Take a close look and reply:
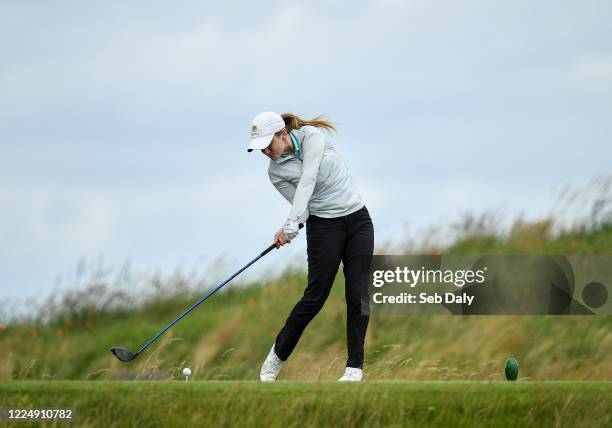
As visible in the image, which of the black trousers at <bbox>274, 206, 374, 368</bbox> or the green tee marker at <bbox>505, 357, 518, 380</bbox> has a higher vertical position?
the black trousers at <bbox>274, 206, 374, 368</bbox>

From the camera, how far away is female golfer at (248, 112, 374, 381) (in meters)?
7.80

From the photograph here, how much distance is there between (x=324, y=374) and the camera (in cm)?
1074

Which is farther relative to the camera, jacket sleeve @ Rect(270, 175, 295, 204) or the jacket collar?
jacket sleeve @ Rect(270, 175, 295, 204)

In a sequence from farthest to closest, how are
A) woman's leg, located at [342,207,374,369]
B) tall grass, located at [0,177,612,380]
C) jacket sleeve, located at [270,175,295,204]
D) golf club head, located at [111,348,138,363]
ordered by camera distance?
tall grass, located at [0,177,612,380] → golf club head, located at [111,348,138,363] → jacket sleeve, located at [270,175,295,204] → woman's leg, located at [342,207,374,369]

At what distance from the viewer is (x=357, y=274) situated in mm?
7949

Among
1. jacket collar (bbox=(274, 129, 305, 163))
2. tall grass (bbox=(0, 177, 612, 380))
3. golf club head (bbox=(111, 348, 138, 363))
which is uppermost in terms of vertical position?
jacket collar (bbox=(274, 129, 305, 163))

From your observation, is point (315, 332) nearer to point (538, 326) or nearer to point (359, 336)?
point (538, 326)

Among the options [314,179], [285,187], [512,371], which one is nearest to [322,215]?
[314,179]

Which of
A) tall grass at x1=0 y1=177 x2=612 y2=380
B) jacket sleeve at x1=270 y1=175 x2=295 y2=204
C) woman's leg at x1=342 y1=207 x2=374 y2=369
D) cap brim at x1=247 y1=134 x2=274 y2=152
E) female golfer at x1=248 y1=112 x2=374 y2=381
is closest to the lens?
cap brim at x1=247 y1=134 x2=274 y2=152

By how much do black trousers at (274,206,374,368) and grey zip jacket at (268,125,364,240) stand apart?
79 millimetres

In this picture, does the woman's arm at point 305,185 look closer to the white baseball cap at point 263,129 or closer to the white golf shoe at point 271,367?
the white baseball cap at point 263,129

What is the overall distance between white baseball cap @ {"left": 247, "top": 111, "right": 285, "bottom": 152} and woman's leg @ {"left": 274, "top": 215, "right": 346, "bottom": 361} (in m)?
0.67

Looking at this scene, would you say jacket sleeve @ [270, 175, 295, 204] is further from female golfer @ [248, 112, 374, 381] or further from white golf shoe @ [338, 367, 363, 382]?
white golf shoe @ [338, 367, 363, 382]

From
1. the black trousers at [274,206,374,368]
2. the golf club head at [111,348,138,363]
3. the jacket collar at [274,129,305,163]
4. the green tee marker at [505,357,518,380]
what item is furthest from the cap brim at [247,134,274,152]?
the green tee marker at [505,357,518,380]
